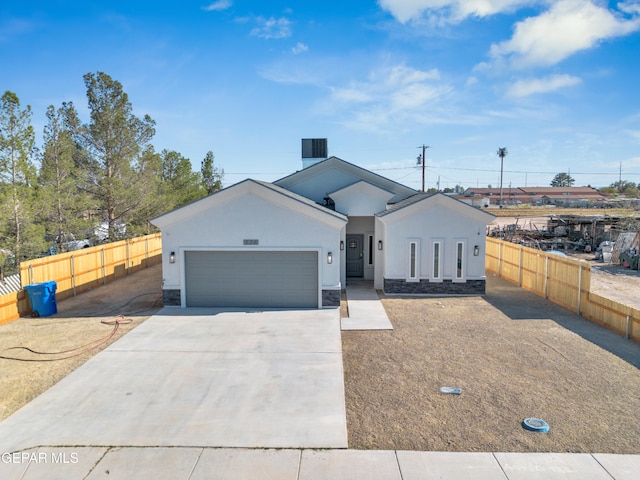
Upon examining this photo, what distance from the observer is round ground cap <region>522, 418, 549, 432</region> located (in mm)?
6363

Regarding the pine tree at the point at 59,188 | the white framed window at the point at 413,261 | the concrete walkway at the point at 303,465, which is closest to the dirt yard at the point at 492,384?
the concrete walkway at the point at 303,465

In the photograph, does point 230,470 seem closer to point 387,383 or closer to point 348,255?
point 387,383

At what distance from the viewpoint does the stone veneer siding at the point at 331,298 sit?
13.7m

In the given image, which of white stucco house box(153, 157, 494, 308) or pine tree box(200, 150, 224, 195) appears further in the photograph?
pine tree box(200, 150, 224, 195)

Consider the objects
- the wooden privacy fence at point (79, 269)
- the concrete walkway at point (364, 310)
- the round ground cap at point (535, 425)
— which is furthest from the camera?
the wooden privacy fence at point (79, 269)

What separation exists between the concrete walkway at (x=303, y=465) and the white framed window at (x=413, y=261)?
10131 mm

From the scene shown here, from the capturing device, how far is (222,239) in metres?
13.8

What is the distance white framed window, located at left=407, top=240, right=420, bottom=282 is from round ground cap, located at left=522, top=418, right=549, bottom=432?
30.2 feet

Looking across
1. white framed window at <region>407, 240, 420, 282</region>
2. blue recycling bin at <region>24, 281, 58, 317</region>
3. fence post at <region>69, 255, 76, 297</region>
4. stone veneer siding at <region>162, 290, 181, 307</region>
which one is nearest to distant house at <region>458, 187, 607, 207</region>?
white framed window at <region>407, 240, 420, 282</region>

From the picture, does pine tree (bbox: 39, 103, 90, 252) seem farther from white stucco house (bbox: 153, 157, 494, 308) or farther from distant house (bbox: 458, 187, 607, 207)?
distant house (bbox: 458, 187, 607, 207)

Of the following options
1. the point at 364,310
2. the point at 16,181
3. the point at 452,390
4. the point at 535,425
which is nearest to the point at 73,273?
the point at 16,181

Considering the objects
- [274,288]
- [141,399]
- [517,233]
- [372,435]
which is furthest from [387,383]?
[517,233]

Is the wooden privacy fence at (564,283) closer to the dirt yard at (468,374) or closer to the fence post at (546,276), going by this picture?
the fence post at (546,276)

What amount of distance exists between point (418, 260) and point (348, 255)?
397cm
